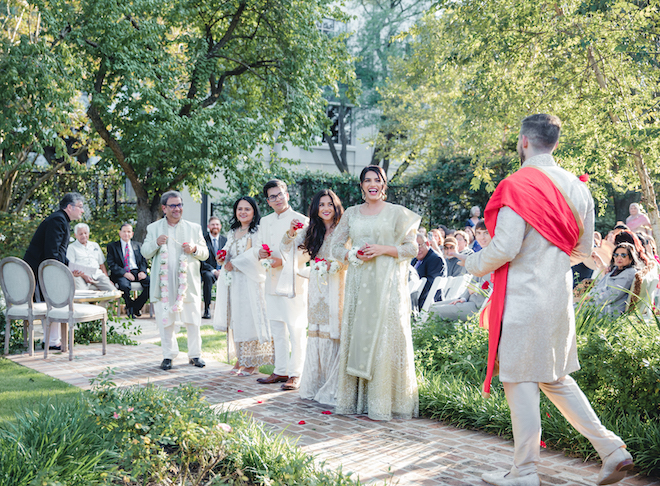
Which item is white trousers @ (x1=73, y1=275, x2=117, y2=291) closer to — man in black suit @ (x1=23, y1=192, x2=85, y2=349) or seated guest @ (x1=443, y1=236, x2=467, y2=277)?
man in black suit @ (x1=23, y1=192, x2=85, y2=349)

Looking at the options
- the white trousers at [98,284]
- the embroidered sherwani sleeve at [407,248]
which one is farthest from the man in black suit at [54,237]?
→ the embroidered sherwani sleeve at [407,248]

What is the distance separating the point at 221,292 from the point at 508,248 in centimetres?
476

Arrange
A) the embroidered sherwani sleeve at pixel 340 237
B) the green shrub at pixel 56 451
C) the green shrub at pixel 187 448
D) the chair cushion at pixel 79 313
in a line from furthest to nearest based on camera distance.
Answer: the chair cushion at pixel 79 313
the embroidered sherwani sleeve at pixel 340 237
the green shrub at pixel 187 448
the green shrub at pixel 56 451

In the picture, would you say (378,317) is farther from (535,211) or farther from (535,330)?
(535,211)

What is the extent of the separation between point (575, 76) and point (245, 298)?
5.94 metres

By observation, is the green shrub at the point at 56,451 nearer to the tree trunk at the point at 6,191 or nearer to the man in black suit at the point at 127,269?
the man in black suit at the point at 127,269

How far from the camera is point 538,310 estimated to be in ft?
12.4

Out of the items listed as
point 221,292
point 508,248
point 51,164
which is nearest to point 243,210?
point 221,292

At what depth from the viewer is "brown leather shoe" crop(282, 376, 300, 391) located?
22.2ft

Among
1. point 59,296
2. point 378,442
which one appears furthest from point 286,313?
point 59,296

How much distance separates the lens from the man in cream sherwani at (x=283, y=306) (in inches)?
275

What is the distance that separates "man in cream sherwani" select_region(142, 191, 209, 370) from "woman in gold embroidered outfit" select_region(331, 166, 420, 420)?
A: 8.87 ft

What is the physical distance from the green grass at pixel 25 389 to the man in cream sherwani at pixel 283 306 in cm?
213

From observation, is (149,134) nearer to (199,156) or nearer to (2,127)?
(199,156)
